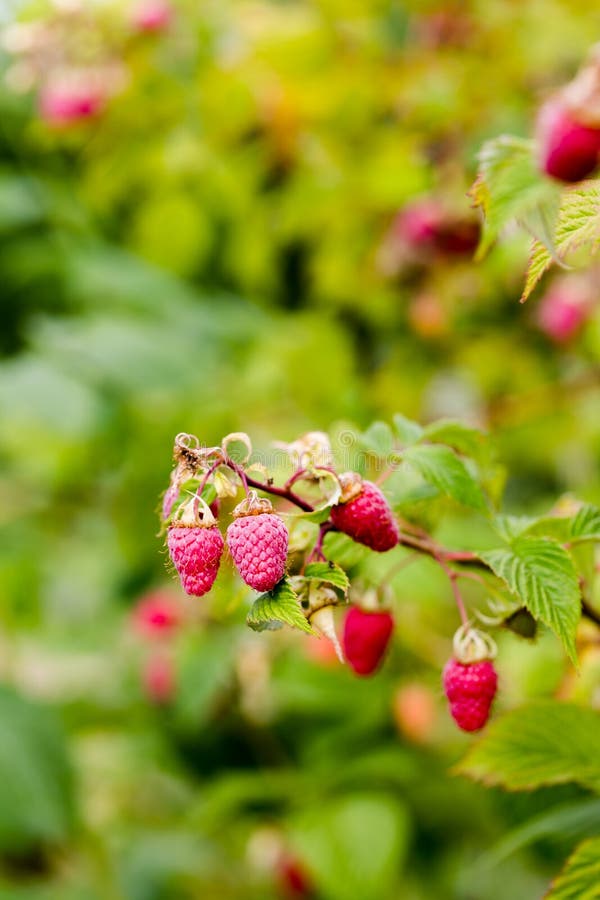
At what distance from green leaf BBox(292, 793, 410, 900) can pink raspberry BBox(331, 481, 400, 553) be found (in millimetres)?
840

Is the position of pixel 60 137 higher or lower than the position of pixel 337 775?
higher

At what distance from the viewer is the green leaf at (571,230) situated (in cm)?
43

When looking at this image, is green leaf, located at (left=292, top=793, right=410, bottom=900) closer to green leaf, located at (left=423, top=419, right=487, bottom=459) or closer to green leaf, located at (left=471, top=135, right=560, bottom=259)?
green leaf, located at (left=423, top=419, right=487, bottom=459)

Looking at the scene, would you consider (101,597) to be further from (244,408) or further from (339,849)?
(339,849)

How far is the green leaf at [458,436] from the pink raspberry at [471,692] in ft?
0.46

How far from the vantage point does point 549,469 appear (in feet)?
6.77

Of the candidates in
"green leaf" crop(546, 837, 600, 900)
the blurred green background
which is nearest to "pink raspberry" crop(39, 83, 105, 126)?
the blurred green background

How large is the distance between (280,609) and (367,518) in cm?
8

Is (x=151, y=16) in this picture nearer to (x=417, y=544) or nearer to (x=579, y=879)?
(x=417, y=544)

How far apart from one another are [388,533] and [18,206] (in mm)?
1559

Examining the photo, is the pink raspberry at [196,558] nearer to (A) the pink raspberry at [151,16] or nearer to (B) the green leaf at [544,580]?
(B) the green leaf at [544,580]

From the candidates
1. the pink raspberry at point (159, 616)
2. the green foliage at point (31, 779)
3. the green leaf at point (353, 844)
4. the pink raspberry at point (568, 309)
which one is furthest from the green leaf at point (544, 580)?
the green foliage at point (31, 779)

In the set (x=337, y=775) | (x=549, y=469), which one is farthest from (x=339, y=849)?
(x=549, y=469)

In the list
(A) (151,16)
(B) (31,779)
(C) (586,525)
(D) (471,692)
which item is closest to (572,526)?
(C) (586,525)
